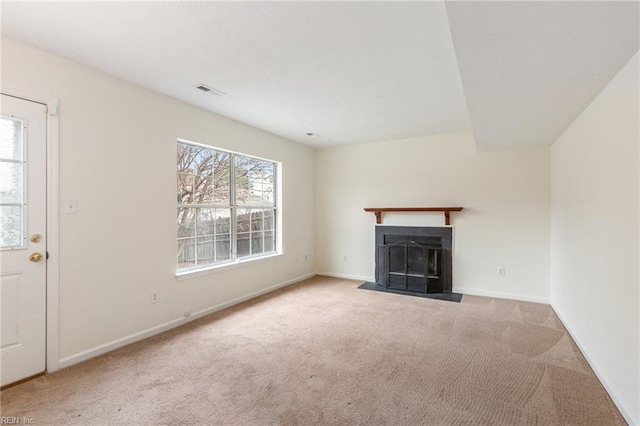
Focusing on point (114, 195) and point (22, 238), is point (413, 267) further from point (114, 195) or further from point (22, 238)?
point (22, 238)

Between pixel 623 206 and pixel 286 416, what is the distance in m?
2.47

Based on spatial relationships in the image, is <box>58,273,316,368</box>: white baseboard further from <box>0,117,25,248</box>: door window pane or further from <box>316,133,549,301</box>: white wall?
<box>316,133,549,301</box>: white wall

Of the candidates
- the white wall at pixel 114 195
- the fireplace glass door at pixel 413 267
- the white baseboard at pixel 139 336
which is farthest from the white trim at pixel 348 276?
the white wall at pixel 114 195

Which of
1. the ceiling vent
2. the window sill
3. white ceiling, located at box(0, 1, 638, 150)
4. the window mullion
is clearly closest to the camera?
white ceiling, located at box(0, 1, 638, 150)

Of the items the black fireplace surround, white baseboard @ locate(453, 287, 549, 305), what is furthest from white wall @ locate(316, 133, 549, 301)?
the black fireplace surround

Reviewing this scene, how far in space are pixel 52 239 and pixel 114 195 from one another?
0.58 m

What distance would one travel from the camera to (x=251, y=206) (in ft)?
14.7

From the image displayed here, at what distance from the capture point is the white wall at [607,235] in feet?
5.85

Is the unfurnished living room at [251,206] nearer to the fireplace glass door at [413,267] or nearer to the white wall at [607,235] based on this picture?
the white wall at [607,235]

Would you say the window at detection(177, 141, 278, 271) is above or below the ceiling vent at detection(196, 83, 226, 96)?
below

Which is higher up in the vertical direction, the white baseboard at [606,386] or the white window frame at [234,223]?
the white window frame at [234,223]

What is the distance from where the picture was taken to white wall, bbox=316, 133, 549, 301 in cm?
422

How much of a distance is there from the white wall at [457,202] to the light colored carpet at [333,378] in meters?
1.04

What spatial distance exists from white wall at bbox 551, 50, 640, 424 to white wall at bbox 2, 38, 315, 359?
12.1 ft
